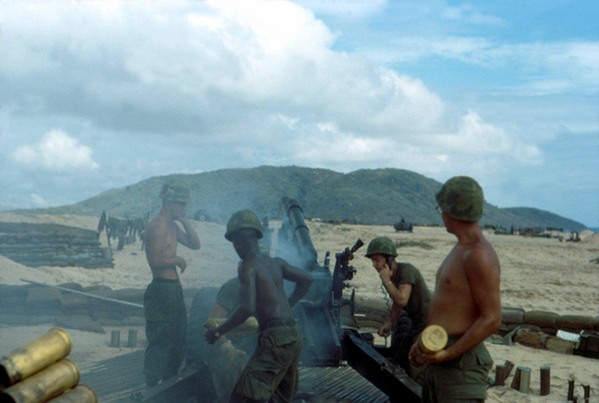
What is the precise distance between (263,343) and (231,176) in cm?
7967

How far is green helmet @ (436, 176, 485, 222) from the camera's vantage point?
2787 mm

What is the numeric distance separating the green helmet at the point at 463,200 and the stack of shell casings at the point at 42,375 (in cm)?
172

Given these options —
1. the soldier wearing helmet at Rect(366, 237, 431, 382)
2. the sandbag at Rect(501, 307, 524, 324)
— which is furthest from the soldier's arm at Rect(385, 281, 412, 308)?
the sandbag at Rect(501, 307, 524, 324)

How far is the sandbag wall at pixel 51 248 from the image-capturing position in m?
12.5

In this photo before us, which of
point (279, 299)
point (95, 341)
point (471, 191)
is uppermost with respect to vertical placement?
point (471, 191)

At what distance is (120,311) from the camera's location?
332 inches

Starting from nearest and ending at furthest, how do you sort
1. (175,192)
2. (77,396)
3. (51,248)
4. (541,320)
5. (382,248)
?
1. (77,396)
2. (382,248)
3. (175,192)
4. (541,320)
5. (51,248)

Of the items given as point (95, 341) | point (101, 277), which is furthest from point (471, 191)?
point (101, 277)

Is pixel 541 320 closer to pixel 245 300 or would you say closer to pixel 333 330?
pixel 333 330

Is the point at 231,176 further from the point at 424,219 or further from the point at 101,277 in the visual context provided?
the point at 101,277

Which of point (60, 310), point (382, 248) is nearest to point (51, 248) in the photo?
point (60, 310)

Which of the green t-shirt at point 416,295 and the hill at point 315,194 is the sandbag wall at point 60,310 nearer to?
the green t-shirt at point 416,295

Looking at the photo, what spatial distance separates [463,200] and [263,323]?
4.76ft

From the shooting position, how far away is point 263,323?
12.0 feet
